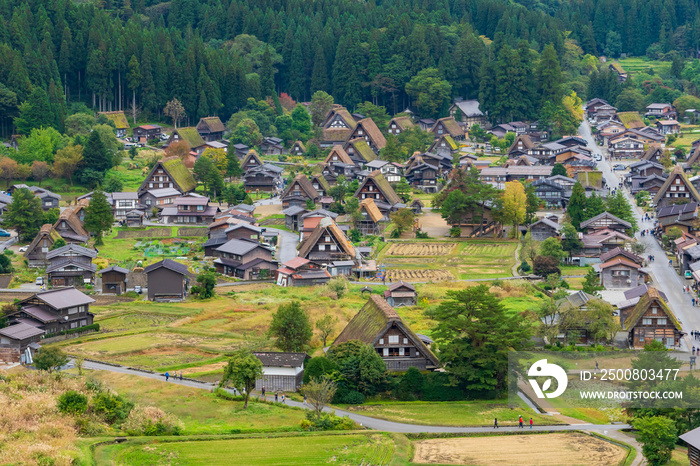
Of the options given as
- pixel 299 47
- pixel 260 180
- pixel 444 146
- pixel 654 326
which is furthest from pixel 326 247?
pixel 299 47

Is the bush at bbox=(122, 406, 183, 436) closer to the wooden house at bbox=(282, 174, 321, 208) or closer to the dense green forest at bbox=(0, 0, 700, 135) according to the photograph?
the wooden house at bbox=(282, 174, 321, 208)

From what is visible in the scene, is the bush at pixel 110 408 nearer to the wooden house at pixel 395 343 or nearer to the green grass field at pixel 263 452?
the green grass field at pixel 263 452

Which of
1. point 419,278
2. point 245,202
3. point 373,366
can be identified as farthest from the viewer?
point 245,202

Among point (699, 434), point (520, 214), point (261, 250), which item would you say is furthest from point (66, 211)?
point (699, 434)

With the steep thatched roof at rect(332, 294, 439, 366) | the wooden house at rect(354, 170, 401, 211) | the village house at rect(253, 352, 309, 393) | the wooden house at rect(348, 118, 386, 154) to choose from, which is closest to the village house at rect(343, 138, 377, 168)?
the wooden house at rect(348, 118, 386, 154)

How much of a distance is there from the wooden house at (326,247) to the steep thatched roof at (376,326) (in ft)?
56.4

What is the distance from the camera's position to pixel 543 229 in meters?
66.8

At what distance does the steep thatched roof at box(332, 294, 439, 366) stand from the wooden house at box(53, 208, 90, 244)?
88.5 feet

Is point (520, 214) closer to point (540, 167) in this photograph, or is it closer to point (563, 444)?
point (540, 167)

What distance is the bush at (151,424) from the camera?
32.3 m

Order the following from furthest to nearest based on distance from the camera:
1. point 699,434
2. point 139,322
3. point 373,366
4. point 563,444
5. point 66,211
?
point 66,211 < point 139,322 < point 373,366 < point 563,444 < point 699,434

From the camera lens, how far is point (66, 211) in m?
65.6

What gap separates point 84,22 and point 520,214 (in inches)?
2071

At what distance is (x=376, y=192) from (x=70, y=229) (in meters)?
23.1
